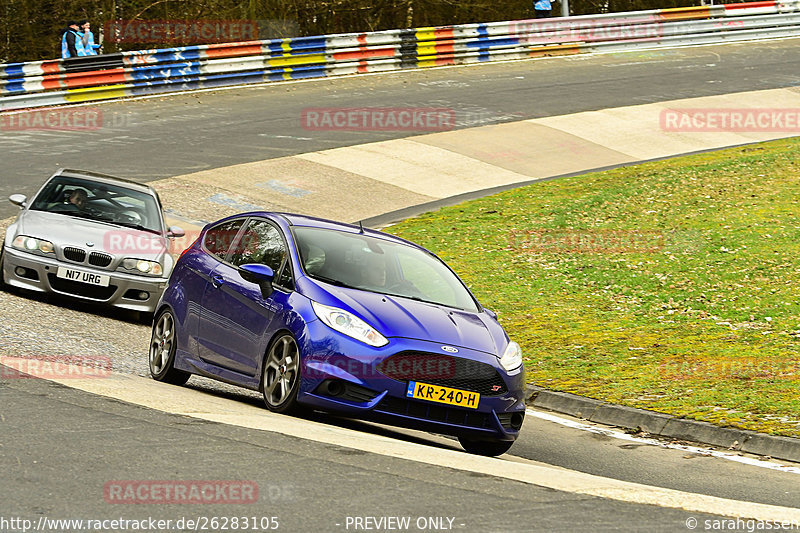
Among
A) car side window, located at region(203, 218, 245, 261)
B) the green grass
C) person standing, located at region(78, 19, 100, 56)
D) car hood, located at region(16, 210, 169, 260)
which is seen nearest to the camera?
car side window, located at region(203, 218, 245, 261)

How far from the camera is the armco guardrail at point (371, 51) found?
1051 inches

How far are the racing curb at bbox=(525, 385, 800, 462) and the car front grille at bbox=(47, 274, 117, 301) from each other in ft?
16.8

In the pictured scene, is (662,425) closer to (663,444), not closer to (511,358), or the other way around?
(663,444)

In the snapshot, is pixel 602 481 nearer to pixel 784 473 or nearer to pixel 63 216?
pixel 784 473

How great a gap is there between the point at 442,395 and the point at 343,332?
0.83 meters

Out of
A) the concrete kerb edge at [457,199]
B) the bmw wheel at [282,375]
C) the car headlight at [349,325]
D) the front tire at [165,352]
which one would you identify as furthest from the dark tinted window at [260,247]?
the concrete kerb edge at [457,199]

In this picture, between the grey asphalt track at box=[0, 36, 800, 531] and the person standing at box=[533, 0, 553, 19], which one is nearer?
the grey asphalt track at box=[0, 36, 800, 531]

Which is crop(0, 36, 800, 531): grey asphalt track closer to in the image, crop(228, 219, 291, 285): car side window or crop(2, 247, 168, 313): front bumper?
crop(228, 219, 291, 285): car side window

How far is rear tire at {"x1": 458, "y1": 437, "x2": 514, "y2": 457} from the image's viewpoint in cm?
851

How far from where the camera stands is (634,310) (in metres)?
13.4

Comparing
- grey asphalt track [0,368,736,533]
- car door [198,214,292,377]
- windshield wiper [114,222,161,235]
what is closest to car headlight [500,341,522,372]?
car door [198,214,292,377]

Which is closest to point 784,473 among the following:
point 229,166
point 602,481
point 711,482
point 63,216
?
point 711,482

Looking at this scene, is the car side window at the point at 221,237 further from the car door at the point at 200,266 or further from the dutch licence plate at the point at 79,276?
the dutch licence plate at the point at 79,276

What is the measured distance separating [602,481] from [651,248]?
31.5 feet
